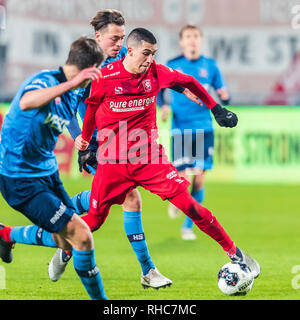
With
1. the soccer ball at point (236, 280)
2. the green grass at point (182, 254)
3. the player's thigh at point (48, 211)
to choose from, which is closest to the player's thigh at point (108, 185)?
the green grass at point (182, 254)

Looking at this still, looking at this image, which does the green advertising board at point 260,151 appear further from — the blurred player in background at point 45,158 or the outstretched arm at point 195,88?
the blurred player in background at point 45,158

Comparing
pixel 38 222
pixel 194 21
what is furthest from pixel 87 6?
pixel 38 222

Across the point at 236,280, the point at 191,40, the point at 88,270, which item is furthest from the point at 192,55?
the point at 88,270

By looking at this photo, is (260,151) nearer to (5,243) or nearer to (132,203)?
(132,203)

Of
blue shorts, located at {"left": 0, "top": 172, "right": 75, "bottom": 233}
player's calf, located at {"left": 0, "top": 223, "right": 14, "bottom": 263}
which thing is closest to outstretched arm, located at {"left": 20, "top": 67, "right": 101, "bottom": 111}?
blue shorts, located at {"left": 0, "top": 172, "right": 75, "bottom": 233}

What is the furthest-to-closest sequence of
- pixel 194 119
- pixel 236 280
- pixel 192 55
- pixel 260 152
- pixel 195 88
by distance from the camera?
pixel 260 152 → pixel 192 55 → pixel 194 119 → pixel 195 88 → pixel 236 280

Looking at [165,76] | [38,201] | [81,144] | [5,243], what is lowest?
[5,243]

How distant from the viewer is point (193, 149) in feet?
32.0

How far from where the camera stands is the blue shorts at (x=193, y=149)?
9.62 meters

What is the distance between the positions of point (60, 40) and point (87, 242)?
11785mm

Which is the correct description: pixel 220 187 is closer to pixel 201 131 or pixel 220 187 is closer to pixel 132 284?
pixel 201 131

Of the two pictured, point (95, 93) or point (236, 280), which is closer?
point (236, 280)

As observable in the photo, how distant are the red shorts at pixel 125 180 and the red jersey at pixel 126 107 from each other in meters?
0.11

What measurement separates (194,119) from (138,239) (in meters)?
3.33
